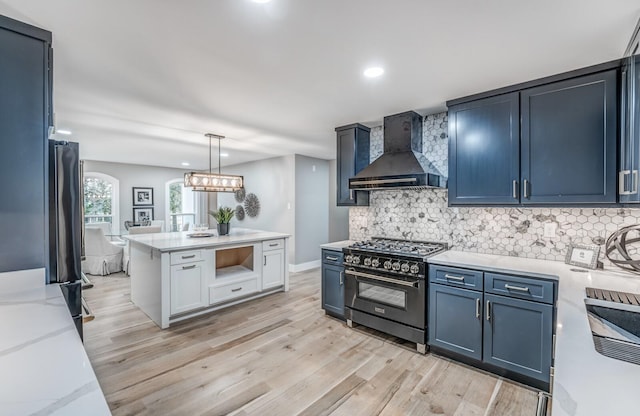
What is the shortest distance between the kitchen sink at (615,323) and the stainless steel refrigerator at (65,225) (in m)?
2.67

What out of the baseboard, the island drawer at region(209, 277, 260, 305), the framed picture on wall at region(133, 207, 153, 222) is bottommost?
the baseboard

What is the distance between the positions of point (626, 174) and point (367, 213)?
2427mm

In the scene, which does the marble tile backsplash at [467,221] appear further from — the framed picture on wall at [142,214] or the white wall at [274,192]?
the framed picture on wall at [142,214]

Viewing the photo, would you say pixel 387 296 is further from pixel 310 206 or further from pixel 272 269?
pixel 310 206

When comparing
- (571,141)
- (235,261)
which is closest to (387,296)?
(571,141)

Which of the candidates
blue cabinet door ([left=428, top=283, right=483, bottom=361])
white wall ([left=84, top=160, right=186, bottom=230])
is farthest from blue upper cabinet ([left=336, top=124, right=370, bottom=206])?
white wall ([left=84, top=160, right=186, bottom=230])

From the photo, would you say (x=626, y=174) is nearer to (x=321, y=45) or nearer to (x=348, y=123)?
(x=321, y=45)

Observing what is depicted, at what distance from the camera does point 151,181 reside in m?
7.93

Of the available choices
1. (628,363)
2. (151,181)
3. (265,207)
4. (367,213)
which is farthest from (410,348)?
(151,181)

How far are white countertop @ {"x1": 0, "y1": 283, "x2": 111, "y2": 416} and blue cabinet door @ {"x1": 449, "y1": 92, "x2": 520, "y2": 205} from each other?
2932 mm

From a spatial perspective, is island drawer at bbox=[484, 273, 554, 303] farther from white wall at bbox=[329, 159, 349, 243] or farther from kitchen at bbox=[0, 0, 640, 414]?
white wall at bbox=[329, 159, 349, 243]

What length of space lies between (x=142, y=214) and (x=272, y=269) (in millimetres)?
5178

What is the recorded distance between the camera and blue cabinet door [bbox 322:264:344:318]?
3414 mm

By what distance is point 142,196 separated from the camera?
7.75 m
